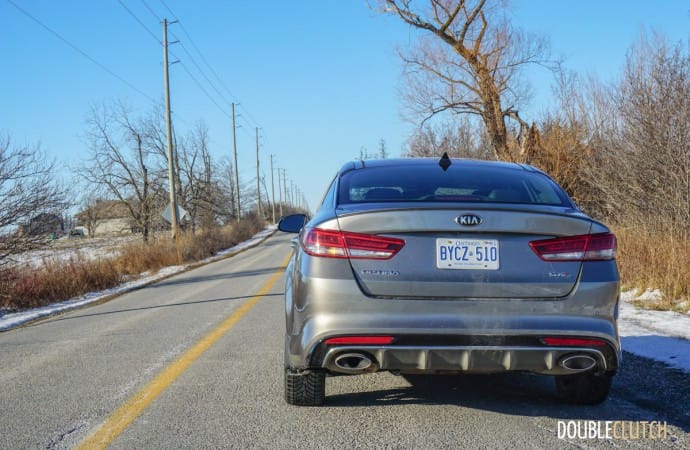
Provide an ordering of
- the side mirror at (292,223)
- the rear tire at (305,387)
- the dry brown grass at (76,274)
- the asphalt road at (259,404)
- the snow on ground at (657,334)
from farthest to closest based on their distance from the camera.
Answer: the dry brown grass at (76,274), the side mirror at (292,223), the snow on ground at (657,334), the rear tire at (305,387), the asphalt road at (259,404)

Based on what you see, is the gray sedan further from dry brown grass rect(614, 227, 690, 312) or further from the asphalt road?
dry brown grass rect(614, 227, 690, 312)

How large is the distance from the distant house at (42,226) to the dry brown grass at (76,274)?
0.82 m

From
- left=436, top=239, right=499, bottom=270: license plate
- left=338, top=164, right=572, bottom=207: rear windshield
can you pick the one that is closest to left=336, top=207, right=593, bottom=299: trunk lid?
left=436, top=239, right=499, bottom=270: license plate

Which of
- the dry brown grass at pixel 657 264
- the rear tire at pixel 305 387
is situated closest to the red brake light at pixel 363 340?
the rear tire at pixel 305 387

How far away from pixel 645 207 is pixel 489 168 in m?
8.63

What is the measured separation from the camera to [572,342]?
313 centimetres

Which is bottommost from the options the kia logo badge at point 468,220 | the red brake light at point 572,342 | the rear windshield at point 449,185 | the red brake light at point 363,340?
the red brake light at point 572,342

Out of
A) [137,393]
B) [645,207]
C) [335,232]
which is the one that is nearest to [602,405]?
[335,232]

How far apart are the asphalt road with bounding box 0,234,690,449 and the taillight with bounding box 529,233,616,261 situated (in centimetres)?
98

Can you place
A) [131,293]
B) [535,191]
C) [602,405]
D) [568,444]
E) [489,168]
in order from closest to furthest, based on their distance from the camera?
[568,444]
[602,405]
[535,191]
[489,168]
[131,293]

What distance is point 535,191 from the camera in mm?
4090

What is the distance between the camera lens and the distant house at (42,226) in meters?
12.6

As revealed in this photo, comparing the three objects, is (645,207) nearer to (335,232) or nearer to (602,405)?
(602,405)

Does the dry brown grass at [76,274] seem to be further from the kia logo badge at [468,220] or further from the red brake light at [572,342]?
the red brake light at [572,342]
